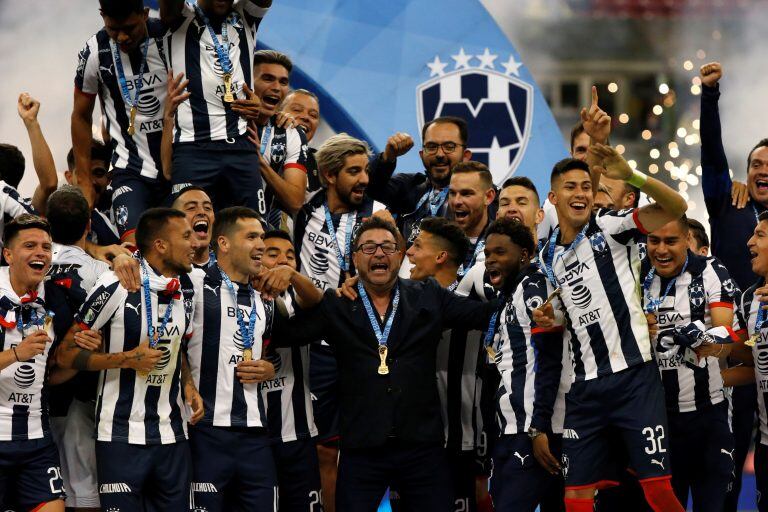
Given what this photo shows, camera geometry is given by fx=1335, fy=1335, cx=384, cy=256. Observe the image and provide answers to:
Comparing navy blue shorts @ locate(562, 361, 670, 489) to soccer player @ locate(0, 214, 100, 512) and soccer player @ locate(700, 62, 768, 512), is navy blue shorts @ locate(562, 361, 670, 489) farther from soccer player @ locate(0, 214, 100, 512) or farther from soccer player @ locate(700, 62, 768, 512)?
soccer player @ locate(0, 214, 100, 512)

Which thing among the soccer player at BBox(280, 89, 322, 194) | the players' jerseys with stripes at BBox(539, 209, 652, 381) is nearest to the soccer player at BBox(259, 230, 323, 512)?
the players' jerseys with stripes at BBox(539, 209, 652, 381)

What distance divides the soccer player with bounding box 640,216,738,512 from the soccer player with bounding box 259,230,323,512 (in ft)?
5.64

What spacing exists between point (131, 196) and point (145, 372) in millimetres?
1232

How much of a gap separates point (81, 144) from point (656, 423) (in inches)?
127

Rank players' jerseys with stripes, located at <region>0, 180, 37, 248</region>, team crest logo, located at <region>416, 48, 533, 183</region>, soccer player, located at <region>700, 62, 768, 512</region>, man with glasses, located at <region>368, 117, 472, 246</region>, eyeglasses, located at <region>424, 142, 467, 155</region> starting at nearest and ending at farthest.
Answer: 1. players' jerseys with stripes, located at <region>0, 180, 37, 248</region>
2. soccer player, located at <region>700, 62, 768, 512</region>
3. man with glasses, located at <region>368, 117, 472, 246</region>
4. eyeglasses, located at <region>424, 142, 467, 155</region>
5. team crest logo, located at <region>416, 48, 533, 183</region>

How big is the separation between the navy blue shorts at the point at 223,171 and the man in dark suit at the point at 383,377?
88cm

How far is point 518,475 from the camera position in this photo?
6129mm

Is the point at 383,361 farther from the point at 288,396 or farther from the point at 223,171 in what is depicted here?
the point at 223,171

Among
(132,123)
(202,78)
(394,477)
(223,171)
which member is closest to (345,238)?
(223,171)

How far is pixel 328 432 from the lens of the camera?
6.72 m

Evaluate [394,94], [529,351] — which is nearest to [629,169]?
[529,351]

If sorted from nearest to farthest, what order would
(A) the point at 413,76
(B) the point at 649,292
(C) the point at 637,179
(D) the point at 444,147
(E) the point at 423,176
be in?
1. (C) the point at 637,179
2. (B) the point at 649,292
3. (D) the point at 444,147
4. (E) the point at 423,176
5. (A) the point at 413,76

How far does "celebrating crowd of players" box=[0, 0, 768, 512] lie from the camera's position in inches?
229

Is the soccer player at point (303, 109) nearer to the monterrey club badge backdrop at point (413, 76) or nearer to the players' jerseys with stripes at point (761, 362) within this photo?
the monterrey club badge backdrop at point (413, 76)
